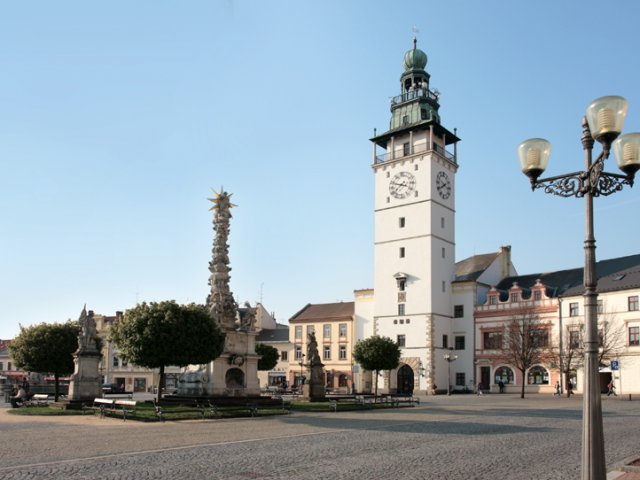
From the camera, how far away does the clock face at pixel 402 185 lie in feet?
226

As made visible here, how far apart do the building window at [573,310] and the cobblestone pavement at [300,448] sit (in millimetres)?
36782

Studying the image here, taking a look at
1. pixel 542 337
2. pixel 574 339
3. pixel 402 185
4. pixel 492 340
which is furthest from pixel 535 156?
pixel 402 185

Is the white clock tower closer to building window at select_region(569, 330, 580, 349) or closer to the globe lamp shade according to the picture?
building window at select_region(569, 330, 580, 349)

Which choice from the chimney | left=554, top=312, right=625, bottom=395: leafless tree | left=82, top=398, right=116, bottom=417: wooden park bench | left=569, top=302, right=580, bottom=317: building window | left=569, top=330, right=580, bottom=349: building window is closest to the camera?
left=82, top=398, right=116, bottom=417: wooden park bench

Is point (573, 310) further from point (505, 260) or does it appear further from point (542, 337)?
point (505, 260)

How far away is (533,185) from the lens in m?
9.62

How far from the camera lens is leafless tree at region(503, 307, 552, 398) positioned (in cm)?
5606

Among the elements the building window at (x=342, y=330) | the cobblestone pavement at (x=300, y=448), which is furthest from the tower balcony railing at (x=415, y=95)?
the cobblestone pavement at (x=300, y=448)

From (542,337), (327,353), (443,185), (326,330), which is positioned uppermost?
(443,185)

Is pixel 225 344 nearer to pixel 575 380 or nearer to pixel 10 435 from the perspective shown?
pixel 10 435

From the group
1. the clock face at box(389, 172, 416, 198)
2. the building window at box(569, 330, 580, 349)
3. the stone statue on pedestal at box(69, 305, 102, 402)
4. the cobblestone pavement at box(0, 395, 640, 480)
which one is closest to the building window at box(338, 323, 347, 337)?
the clock face at box(389, 172, 416, 198)

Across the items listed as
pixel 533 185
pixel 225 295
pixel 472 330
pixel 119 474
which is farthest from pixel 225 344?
pixel 472 330

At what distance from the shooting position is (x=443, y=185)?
70.1 metres

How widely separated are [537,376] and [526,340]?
6.56 metres
